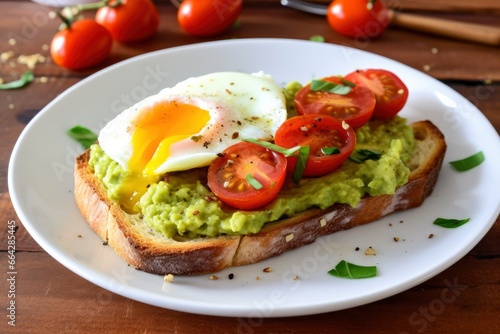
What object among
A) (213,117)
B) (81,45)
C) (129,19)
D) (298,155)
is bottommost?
(81,45)

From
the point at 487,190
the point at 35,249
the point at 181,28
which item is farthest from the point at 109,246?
the point at 181,28

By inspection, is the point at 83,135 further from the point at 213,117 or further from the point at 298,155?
the point at 298,155

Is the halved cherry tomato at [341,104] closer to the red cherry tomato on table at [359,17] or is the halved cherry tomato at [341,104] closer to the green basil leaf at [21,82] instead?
the red cherry tomato on table at [359,17]

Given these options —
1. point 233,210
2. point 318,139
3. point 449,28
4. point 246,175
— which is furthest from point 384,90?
point 449,28

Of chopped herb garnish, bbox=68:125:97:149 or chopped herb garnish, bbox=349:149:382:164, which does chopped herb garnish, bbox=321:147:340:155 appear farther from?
chopped herb garnish, bbox=68:125:97:149

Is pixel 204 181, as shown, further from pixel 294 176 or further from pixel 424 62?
pixel 424 62

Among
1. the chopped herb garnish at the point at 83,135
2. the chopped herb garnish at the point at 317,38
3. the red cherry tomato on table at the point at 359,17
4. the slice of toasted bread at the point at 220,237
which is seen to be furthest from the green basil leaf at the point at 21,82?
the red cherry tomato on table at the point at 359,17

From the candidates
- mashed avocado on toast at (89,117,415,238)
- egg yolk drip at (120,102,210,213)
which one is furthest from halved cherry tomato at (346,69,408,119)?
egg yolk drip at (120,102,210,213)
